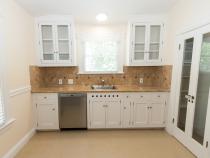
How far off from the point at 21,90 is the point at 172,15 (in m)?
3.33

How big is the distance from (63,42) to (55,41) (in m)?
0.17

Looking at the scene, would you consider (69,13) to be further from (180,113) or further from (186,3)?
(180,113)

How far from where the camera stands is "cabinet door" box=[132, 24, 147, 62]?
3.17 metres

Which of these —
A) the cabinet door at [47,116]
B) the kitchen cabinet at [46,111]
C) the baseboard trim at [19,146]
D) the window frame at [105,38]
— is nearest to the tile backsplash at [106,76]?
the window frame at [105,38]

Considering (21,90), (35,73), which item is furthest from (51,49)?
(21,90)

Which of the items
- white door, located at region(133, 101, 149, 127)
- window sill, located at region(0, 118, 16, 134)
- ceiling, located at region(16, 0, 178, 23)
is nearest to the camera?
window sill, located at region(0, 118, 16, 134)

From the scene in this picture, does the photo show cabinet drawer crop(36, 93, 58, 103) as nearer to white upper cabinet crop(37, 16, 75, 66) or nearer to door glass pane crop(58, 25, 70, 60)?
white upper cabinet crop(37, 16, 75, 66)

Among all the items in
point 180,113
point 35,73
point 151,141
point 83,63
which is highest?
point 83,63

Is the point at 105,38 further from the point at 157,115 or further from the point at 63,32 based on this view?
the point at 157,115

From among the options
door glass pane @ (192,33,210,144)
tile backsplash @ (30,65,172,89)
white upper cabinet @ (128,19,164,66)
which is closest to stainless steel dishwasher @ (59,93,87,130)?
tile backsplash @ (30,65,172,89)

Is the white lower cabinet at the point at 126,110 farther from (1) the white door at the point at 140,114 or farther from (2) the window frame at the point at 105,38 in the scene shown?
(2) the window frame at the point at 105,38

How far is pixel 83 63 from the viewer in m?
3.64

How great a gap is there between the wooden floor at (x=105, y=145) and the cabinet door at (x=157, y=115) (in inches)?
8.2

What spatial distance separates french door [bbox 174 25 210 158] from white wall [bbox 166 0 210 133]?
15 centimetres
